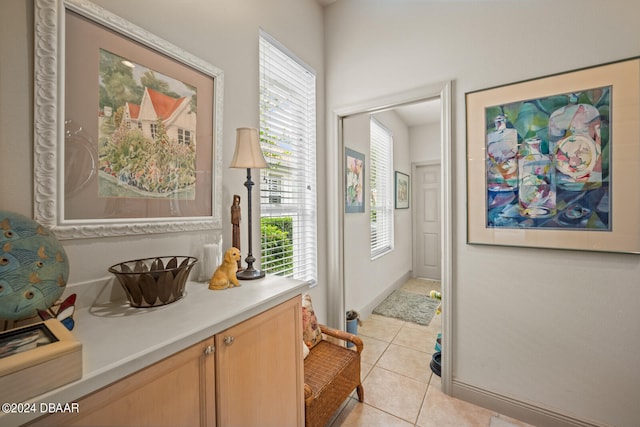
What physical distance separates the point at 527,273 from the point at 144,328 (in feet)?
6.68

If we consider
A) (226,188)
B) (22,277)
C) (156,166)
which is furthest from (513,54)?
(22,277)

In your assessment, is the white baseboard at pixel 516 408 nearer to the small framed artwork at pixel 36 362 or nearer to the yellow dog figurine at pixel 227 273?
the yellow dog figurine at pixel 227 273

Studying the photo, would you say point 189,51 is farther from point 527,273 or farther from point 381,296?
point 381,296

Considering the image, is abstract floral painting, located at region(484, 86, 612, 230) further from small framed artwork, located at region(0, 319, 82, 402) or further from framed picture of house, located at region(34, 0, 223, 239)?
small framed artwork, located at region(0, 319, 82, 402)

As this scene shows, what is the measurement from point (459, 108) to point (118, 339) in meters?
2.18

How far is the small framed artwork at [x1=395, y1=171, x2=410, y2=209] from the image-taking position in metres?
4.47

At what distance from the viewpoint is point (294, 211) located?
7.02 feet

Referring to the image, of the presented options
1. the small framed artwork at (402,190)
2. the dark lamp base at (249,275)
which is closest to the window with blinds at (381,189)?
the small framed artwork at (402,190)

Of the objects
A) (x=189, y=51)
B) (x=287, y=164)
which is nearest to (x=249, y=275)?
(x=287, y=164)

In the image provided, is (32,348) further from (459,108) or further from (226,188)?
(459,108)

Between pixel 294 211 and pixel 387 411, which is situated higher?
pixel 294 211

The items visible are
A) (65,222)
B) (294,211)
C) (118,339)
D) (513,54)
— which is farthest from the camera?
(294,211)

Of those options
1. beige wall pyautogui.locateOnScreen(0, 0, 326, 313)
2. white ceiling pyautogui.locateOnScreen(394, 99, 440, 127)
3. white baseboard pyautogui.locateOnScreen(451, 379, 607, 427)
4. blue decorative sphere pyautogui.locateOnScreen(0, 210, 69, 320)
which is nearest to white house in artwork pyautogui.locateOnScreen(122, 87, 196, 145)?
beige wall pyautogui.locateOnScreen(0, 0, 326, 313)

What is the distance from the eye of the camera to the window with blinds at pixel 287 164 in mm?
1872
